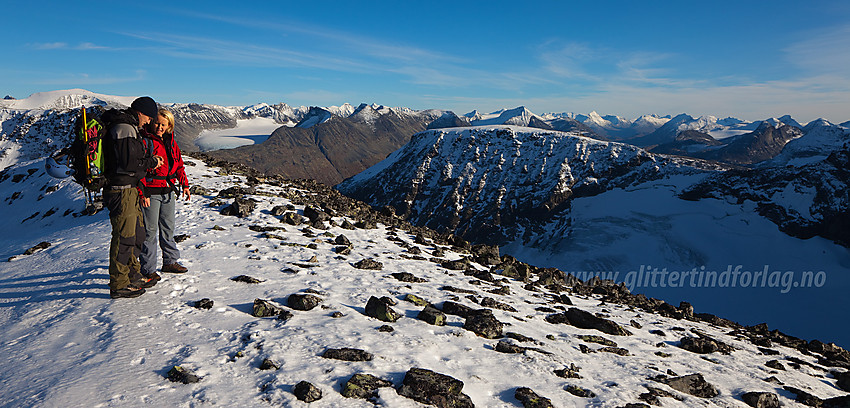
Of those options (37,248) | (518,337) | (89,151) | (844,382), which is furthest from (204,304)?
(844,382)

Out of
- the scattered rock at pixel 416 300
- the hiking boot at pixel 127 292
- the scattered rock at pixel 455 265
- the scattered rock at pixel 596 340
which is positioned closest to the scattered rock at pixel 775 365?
the scattered rock at pixel 596 340

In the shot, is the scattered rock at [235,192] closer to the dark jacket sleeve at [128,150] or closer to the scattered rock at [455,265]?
the scattered rock at [455,265]

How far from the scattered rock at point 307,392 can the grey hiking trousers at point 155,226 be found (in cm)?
544

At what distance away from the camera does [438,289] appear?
465 inches

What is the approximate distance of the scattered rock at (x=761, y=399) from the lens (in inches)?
289

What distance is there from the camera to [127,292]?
7.71 metres

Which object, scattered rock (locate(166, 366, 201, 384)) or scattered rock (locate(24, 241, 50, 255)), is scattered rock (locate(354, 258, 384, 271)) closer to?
scattered rock (locate(166, 366, 201, 384))

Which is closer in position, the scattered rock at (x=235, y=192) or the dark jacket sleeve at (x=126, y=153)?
the dark jacket sleeve at (x=126, y=153)

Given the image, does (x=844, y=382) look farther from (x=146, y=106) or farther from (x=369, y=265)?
(x=146, y=106)

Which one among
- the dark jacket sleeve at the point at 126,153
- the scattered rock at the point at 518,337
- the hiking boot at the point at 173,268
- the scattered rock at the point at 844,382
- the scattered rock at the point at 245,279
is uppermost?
the dark jacket sleeve at the point at 126,153

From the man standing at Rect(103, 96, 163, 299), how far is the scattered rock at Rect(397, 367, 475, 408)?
596cm

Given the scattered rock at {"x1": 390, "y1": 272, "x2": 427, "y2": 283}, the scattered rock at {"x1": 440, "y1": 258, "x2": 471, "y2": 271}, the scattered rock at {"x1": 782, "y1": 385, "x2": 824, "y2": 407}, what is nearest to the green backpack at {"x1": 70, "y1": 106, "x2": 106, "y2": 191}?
the scattered rock at {"x1": 390, "y1": 272, "x2": 427, "y2": 283}

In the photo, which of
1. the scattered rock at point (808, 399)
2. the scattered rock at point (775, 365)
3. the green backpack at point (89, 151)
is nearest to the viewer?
the green backpack at point (89, 151)

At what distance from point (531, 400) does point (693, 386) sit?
4.12 meters
